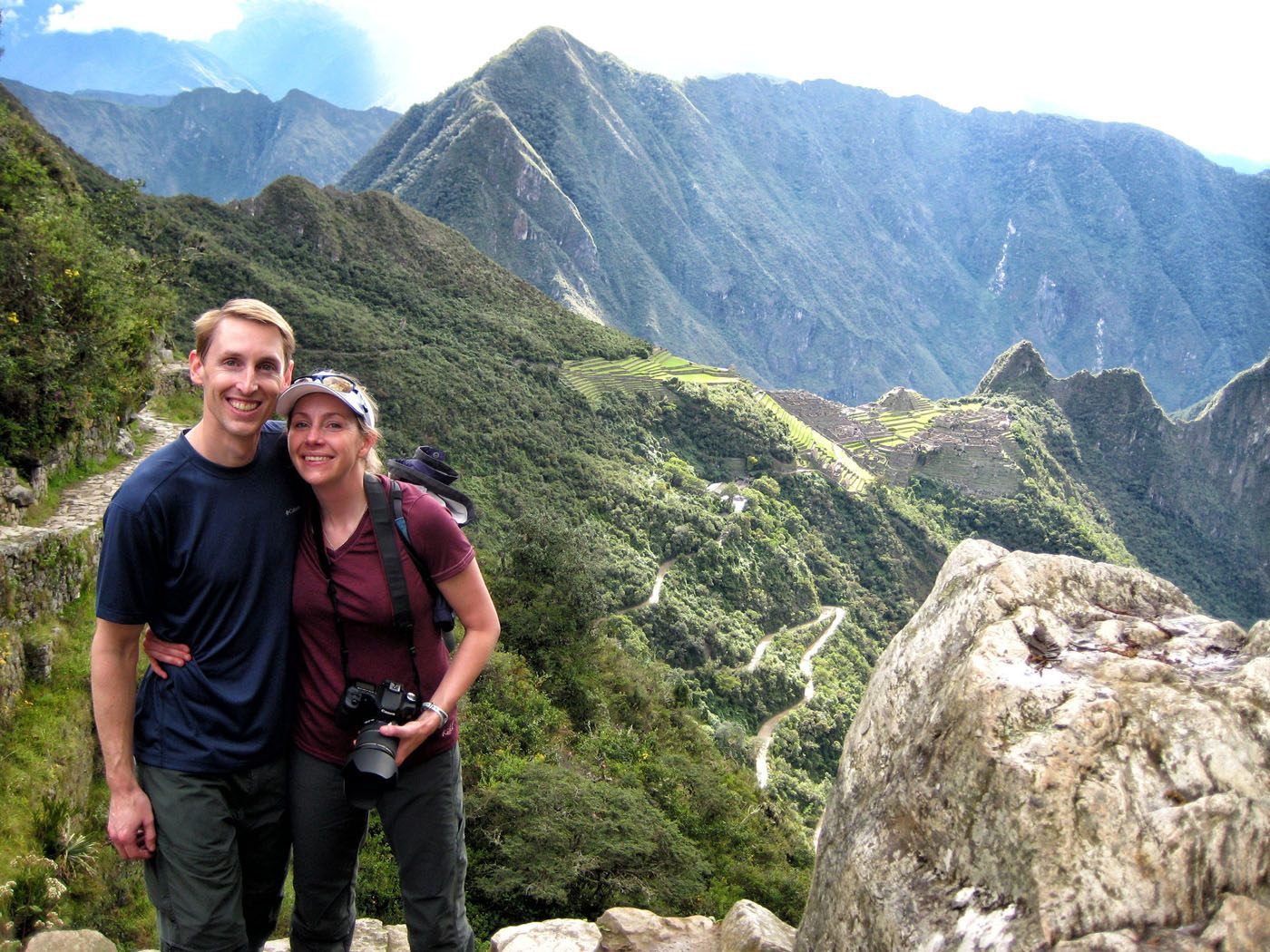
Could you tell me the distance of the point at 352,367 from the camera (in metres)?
39.5

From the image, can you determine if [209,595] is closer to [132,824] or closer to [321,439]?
[321,439]

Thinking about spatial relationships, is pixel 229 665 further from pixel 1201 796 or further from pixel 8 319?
pixel 8 319

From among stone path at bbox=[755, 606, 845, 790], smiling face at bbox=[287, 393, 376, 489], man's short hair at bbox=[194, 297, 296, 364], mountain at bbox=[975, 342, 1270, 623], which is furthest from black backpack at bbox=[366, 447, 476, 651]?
mountain at bbox=[975, 342, 1270, 623]

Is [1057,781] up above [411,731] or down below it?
above

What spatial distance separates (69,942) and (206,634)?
8.25ft

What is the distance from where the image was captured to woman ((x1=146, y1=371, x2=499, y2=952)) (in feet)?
9.30

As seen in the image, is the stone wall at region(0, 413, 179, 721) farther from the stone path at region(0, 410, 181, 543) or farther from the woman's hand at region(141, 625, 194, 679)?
the woman's hand at region(141, 625, 194, 679)

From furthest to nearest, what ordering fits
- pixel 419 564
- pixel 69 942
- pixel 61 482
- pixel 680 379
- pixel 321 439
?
1. pixel 680 379
2. pixel 61 482
3. pixel 69 942
4. pixel 419 564
5. pixel 321 439

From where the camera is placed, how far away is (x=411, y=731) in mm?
2863

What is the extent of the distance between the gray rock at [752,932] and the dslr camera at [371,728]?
309 centimetres

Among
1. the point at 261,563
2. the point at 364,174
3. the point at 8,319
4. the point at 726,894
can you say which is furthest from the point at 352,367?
the point at 364,174

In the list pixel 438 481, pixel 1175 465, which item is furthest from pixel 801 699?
pixel 1175 465

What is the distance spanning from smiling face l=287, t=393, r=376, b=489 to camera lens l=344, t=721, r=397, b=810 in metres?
0.96

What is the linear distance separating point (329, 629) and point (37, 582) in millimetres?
6152
